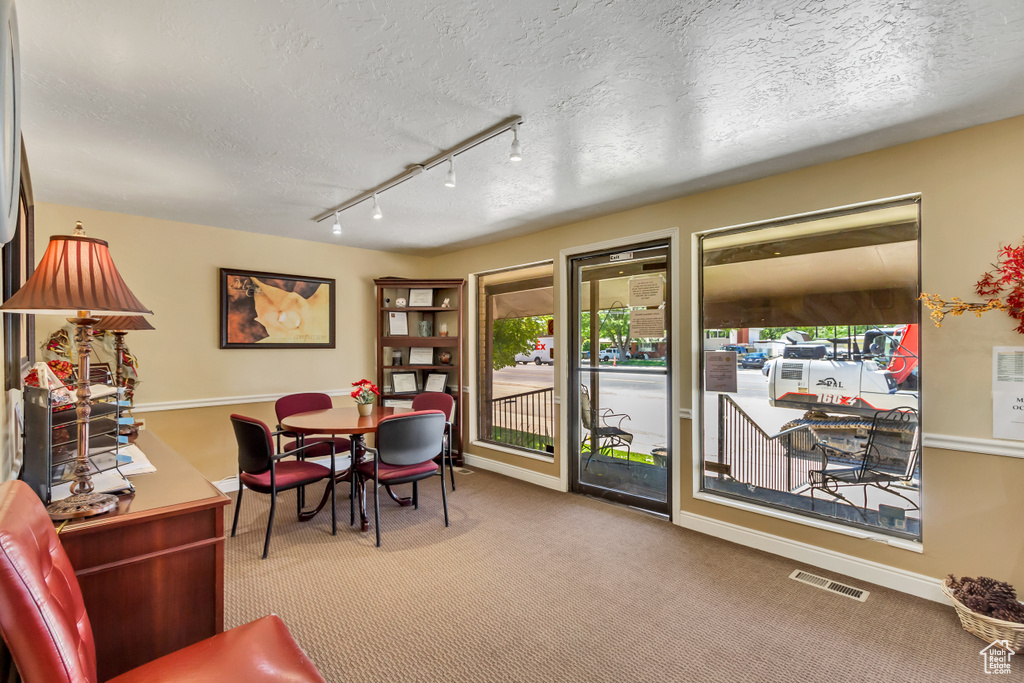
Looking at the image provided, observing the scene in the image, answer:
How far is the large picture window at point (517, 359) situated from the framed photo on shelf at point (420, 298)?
1.98ft

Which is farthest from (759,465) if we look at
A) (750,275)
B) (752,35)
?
(752,35)

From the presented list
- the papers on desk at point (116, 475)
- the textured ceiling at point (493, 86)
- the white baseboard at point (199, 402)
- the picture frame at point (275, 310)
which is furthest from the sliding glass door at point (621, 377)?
the papers on desk at point (116, 475)

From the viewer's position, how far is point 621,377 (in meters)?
4.07

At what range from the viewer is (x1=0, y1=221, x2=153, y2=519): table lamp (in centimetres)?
142

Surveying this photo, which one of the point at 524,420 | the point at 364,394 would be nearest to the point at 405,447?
the point at 364,394

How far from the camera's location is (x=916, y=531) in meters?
2.65

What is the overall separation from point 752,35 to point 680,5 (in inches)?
13.5

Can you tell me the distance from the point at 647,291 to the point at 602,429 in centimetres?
129

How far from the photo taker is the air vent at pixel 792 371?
3.09 meters

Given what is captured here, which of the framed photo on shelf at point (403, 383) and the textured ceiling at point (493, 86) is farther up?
the textured ceiling at point (493, 86)

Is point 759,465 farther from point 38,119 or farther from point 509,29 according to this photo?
point 38,119

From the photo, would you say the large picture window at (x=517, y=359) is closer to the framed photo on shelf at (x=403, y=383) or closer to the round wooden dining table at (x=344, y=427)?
the framed photo on shelf at (x=403, y=383)

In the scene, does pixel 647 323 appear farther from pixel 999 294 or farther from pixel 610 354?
pixel 999 294

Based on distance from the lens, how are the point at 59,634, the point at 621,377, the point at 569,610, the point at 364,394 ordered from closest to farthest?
the point at 59,634
the point at 569,610
the point at 364,394
the point at 621,377
